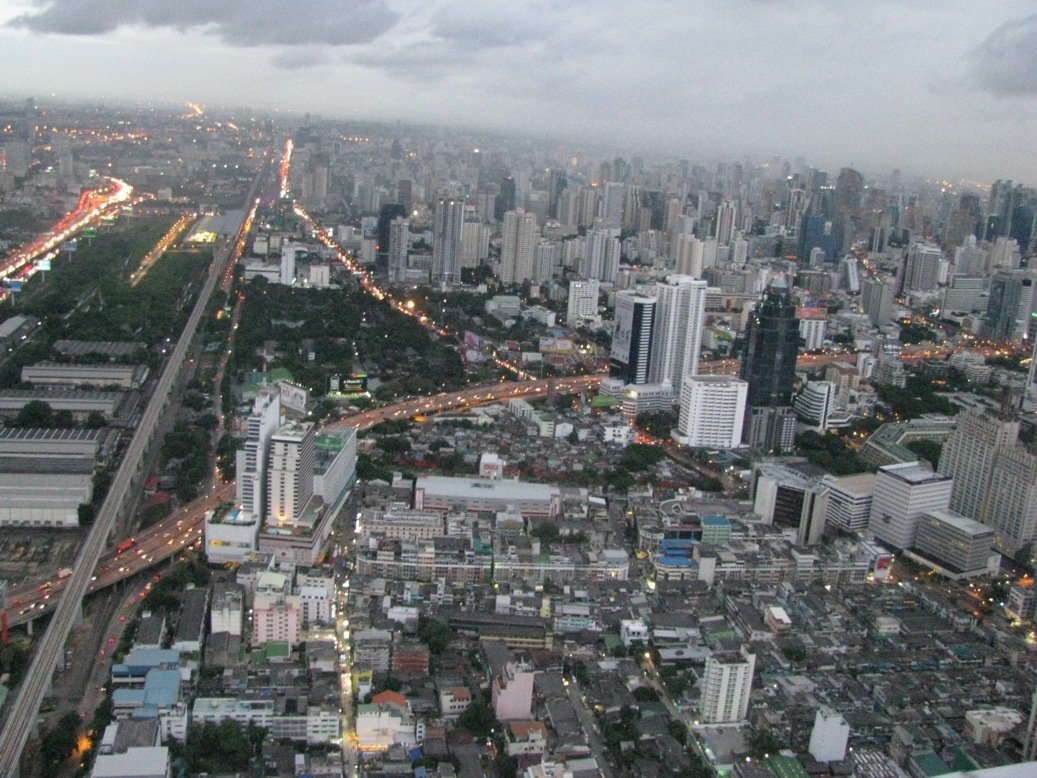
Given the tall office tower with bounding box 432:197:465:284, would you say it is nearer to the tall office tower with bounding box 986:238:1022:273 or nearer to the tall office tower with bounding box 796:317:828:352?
the tall office tower with bounding box 796:317:828:352

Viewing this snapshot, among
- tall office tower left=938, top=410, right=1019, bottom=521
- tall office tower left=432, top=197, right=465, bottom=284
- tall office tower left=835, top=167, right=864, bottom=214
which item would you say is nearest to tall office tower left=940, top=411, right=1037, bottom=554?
tall office tower left=938, top=410, right=1019, bottom=521

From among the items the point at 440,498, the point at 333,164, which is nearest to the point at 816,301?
the point at 440,498

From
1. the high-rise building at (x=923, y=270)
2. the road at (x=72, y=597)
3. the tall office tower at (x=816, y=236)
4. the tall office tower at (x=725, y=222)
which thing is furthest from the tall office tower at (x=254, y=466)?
the tall office tower at (x=816, y=236)

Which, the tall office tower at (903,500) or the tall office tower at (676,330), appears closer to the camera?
the tall office tower at (903,500)

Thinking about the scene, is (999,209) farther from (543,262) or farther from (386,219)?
(386,219)

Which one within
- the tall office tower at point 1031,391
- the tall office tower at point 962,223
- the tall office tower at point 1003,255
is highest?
the tall office tower at point 962,223

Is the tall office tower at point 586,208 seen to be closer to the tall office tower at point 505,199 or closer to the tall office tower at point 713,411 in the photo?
the tall office tower at point 505,199

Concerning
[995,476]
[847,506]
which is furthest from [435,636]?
[995,476]
